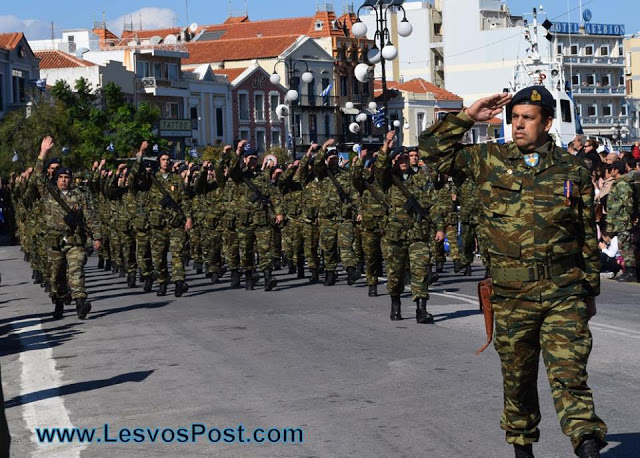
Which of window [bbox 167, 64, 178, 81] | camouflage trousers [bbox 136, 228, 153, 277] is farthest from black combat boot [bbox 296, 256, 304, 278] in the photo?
window [bbox 167, 64, 178, 81]

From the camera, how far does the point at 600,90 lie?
12244 cm

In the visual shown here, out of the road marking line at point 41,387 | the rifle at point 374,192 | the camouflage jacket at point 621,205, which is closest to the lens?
the road marking line at point 41,387

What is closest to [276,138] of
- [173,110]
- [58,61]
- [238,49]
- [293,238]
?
[238,49]

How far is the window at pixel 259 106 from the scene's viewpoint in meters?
99.1

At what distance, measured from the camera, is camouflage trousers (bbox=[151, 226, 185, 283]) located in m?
19.7

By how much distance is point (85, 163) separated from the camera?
69000 mm

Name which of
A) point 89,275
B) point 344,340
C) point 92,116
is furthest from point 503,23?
point 344,340

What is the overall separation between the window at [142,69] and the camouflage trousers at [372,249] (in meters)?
72.7

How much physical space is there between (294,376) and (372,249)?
6944 mm

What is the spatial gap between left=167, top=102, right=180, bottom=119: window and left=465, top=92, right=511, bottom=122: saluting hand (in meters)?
83.1

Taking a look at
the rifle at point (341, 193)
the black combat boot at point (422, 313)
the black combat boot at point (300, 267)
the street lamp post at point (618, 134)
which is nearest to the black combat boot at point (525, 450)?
the black combat boot at point (422, 313)

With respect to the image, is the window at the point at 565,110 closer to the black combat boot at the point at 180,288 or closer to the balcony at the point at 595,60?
the black combat boot at the point at 180,288

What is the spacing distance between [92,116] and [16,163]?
12781 millimetres

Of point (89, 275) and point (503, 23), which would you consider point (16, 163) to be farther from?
point (503, 23)
